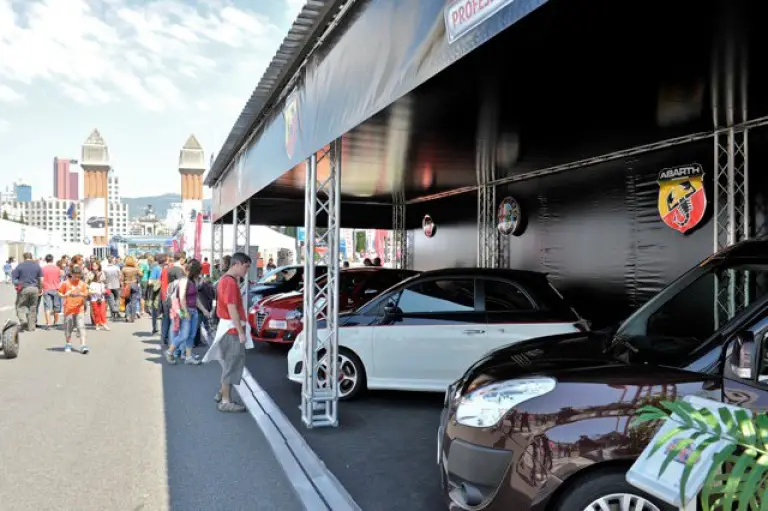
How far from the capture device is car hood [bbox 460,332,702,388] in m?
3.02

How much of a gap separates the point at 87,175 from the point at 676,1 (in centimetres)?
10058

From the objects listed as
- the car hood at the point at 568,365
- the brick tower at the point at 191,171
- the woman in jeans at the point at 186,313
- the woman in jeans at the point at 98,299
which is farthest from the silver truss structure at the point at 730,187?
the brick tower at the point at 191,171

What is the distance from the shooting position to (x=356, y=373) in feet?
23.9

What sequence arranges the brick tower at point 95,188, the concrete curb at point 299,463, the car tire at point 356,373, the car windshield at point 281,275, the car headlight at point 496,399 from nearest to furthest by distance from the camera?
1. the car headlight at point 496,399
2. the concrete curb at point 299,463
3. the car tire at point 356,373
4. the car windshield at point 281,275
5. the brick tower at point 95,188

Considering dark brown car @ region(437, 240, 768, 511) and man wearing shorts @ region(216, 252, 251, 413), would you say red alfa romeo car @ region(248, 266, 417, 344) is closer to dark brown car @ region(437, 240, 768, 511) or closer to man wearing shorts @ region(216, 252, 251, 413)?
man wearing shorts @ region(216, 252, 251, 413)

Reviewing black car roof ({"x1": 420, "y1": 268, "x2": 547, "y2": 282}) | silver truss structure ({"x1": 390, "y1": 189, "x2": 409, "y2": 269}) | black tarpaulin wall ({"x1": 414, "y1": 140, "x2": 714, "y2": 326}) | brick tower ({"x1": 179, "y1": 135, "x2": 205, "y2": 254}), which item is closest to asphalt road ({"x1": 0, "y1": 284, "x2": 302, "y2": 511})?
black car roof ({"x1": 420, "y1": 268, "x2": 547, "y2": 282})

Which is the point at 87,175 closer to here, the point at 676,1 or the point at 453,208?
the point at 453,208

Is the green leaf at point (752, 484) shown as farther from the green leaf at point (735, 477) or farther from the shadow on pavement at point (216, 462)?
the shadow on pavement at point (216, 462)

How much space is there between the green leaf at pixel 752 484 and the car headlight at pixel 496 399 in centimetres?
176

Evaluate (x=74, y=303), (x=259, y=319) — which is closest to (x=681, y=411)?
(x=259, y=319)

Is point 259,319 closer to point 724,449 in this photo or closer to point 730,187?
point 730,187

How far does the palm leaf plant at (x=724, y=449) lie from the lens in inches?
52.7

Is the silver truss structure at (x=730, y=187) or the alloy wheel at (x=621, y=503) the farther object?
the silver truss structure at (x=730, y=187)

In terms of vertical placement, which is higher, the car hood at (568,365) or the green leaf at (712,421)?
the green leaf at (712,421)
